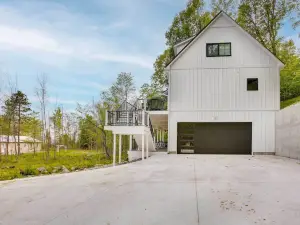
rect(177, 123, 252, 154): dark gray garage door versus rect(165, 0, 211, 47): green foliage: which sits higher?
rect(165, 0, 211, 47): green foliage

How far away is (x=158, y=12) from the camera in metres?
14.2

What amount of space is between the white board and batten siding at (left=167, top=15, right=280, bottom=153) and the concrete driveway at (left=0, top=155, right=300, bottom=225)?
753 cm

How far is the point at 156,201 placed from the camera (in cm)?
402

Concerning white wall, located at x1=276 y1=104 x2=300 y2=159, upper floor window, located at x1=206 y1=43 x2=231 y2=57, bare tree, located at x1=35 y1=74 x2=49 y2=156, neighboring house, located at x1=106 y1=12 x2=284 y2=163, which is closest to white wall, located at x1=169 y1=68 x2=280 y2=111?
neighboring house, located at x1=106 y1=12 x2=284 y2=163

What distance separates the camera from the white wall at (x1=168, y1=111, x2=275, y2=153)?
12.9m

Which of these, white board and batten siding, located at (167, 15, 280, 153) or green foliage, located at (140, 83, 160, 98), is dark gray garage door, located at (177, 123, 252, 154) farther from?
green foliage, located at (140, 83, 160, 98)

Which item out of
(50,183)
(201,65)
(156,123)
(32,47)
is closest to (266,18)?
(201,65)

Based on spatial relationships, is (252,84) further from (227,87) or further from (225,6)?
(225,6)

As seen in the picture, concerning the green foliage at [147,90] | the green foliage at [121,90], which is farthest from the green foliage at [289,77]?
the green foliage at [121,90]

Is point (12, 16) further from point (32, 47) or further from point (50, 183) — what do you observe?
point (50, 183)

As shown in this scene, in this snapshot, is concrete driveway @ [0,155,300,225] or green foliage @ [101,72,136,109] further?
green foliage @ [101,72,136,109]

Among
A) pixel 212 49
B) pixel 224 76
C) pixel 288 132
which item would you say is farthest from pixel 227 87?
pixel 288 132

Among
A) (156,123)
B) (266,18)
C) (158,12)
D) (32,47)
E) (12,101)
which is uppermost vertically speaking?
(266,18)

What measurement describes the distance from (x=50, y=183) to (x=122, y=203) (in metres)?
2.51
